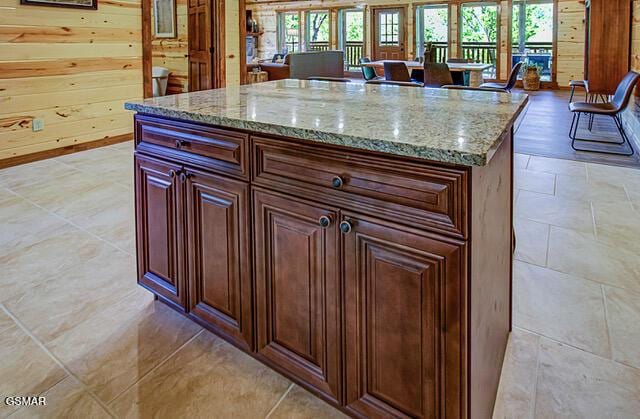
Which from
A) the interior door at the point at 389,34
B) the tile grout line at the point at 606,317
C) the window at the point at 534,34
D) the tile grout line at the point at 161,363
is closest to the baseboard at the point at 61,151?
the tile grout line at the point at 161,363

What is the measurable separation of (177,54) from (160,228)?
21.7 ft

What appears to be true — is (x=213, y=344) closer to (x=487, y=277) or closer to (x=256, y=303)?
(x=256, y=303)

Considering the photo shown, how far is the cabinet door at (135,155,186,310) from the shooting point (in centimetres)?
171

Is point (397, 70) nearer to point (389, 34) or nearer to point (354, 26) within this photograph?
point (389, 34)

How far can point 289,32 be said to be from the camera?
1505cm

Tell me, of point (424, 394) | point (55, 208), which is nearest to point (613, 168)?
point (424, 394)

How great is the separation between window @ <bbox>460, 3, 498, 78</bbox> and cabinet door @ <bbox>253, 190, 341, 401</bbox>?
39.5ft

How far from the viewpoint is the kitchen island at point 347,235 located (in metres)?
1.05

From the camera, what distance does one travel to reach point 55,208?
3.23 meters

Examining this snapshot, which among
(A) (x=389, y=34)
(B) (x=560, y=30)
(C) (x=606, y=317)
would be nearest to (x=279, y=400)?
(C) (x=606, y=317)

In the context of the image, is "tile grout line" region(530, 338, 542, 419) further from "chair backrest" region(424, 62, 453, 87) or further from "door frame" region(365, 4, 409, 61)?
"door frame" region(365, 4, 409, 61)

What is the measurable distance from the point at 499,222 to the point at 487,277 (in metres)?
0.23

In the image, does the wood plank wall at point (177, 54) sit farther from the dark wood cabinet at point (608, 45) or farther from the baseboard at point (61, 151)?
the dark wood cabinet at point (608, 45)

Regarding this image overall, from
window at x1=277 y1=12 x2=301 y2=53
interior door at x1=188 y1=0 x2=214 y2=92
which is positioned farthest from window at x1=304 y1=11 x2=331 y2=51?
interior door at x1=188 y1=0 x2=214 y2=92
